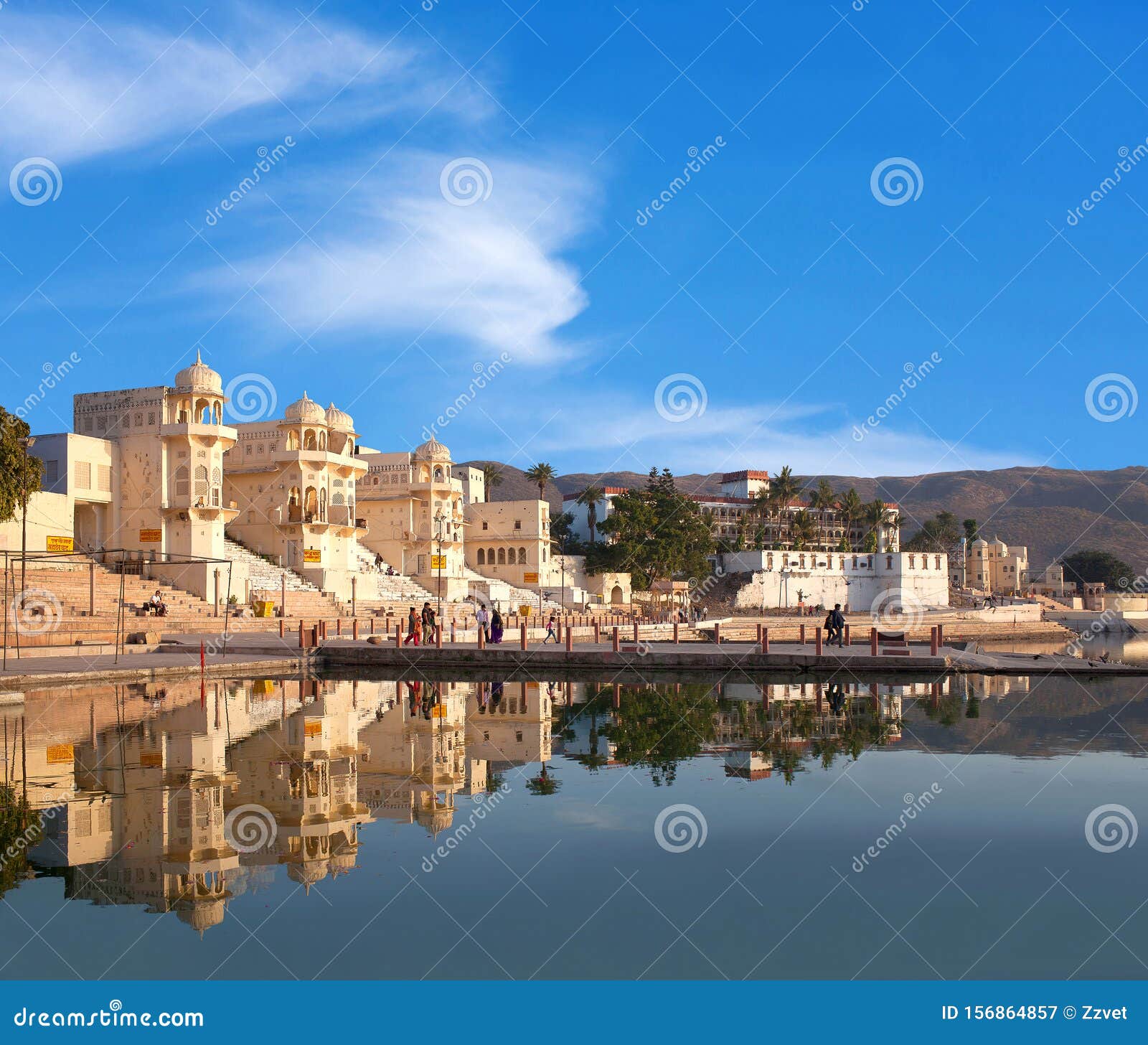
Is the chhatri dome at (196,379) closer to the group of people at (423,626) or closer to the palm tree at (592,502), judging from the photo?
the group of people at (423,626)

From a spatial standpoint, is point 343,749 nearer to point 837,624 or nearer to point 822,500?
point 837,624

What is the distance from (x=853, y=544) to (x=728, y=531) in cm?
2315

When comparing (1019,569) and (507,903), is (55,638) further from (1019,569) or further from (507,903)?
(1019,569)

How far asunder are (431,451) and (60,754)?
51890 millimetres

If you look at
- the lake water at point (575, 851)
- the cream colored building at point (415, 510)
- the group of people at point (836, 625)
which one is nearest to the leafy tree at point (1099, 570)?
the cream colored building at point (415, 510)

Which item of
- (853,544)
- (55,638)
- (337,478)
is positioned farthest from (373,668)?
(853,544)

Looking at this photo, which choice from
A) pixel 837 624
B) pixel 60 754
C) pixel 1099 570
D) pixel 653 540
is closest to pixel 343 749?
pixel 60 754

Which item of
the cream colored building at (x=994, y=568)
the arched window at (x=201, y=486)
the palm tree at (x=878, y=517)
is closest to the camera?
the arched window at (x=201, y=486)

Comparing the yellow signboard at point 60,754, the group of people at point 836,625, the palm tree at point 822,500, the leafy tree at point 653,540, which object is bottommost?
the yellow signboard at point 60,754

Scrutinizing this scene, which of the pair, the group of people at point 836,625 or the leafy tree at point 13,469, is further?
the leafy tree at point 13,469

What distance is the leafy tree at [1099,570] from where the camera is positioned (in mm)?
147625

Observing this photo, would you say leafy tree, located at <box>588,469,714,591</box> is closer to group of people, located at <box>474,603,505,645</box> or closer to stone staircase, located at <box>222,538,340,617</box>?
stone staircase, located at <box>222,538,340,617</box>

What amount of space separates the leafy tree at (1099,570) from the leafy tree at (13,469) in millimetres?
141033

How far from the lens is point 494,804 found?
11.3 m
